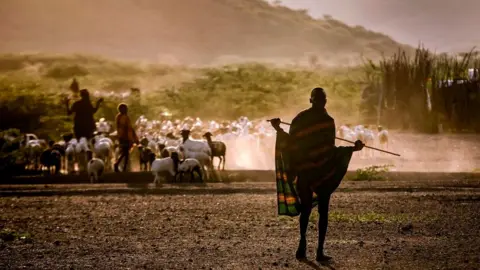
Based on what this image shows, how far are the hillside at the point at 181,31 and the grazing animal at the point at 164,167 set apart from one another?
98021 millimetres

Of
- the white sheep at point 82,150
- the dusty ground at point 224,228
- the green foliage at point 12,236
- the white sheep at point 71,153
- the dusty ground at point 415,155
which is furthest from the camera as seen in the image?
the dusty ground at point 415,155

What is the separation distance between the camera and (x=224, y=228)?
14914mm

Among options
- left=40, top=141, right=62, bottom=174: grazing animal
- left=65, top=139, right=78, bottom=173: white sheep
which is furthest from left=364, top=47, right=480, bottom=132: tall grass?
left=40, top=141, right=62, bottom=174: grazing animal

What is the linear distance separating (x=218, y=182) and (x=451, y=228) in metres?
10.7

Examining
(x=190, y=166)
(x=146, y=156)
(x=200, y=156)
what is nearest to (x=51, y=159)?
(x=146, y=156)

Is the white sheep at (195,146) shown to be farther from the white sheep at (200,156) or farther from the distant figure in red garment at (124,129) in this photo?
the distant figure in red garment at (124,129)

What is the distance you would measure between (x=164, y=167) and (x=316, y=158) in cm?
1261

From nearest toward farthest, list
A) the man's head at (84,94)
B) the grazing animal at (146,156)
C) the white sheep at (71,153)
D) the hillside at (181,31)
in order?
the man's head at (84,94) → the grazing animal at (146,156) → the white sheep at (71,153) → the hillside at (181,31)

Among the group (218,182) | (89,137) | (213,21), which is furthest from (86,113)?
(213,21)

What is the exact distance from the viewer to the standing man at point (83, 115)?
2595 cm

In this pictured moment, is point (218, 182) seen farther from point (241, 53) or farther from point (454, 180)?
point (241, 53)

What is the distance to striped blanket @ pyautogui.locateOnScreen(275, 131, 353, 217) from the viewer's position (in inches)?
451

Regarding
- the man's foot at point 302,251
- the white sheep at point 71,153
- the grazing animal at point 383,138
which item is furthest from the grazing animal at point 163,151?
the man's foot at point 302,251

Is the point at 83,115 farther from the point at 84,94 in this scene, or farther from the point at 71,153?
the point at 71,153
